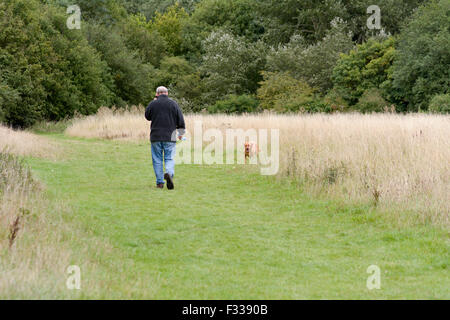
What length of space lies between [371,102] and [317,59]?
10645 millimetres

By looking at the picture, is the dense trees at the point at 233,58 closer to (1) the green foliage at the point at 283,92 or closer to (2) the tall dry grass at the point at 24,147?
(1) the green foliage at the point at 283,92

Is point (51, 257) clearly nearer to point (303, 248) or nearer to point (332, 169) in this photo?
point (303, 248)

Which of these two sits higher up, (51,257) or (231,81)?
(231,81)

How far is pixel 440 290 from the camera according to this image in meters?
5.93

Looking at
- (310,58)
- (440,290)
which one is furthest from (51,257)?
(310,58)

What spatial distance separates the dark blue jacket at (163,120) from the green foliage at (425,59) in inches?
845

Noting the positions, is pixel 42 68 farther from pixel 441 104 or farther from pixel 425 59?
pixel 441 104

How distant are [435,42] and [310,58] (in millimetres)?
13134

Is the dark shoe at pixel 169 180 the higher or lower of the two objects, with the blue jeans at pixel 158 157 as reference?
lower

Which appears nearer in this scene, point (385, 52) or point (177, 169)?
point (177, 169)

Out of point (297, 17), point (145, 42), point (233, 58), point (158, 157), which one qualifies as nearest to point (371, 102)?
point (233, 58)

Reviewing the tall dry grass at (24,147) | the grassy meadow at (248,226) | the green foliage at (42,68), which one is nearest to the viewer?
the grassy meadow at (248,226)

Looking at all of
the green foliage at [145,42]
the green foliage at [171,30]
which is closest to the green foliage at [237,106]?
the green foliage at [145,42]

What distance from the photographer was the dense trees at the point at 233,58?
31.8m
